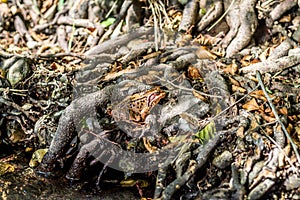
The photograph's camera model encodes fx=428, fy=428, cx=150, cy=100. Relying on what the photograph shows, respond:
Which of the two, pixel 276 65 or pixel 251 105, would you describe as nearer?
pixel 251 105

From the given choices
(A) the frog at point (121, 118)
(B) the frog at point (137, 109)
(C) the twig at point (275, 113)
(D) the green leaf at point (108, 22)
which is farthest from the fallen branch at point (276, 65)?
(D) the green leaf at point (108, 22)

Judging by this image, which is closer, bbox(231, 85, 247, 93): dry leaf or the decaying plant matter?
the decaying plant matter

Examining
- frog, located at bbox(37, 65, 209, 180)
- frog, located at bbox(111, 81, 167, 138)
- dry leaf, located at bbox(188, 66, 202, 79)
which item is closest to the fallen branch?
dry leaf, located at bbox(188, 66, 202, 79)

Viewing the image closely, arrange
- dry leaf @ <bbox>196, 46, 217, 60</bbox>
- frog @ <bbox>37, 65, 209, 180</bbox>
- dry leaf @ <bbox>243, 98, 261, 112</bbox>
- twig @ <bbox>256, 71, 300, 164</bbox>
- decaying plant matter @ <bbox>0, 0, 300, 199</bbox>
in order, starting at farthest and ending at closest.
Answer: dry leaf @ <bbox>196, 46, 217, 60</bbox> < frog @ <bbox>37, 65, 209, 180</bbox> < dry leaf @ <bbox>243, 98, 261, 112</bbox> < decaying plant matter @ <bbox>0, 0, 300, 199</bbox> < twig @ <bbox>256, 71, 300, 164</bbox>

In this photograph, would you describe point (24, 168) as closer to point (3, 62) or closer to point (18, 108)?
point (18, 108)

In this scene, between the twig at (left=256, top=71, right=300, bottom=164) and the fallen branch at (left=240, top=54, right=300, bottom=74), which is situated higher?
the fallen branch at (left=240, top=54, right=300, bottom=74)

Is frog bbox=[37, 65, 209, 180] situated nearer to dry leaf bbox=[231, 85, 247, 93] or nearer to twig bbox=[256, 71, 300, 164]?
dry leaf bbox=[231, 85, 247, 93]

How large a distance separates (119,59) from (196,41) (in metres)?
0.85

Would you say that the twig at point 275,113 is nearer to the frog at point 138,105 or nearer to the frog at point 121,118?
the frog at point 121,118

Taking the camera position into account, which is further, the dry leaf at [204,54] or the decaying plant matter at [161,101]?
the dry leaf at [204,54]

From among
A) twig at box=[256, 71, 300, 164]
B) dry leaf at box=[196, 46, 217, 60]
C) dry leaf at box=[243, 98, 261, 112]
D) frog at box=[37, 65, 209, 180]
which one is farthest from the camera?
dry leaf at box=[196, 46, 217, 60]

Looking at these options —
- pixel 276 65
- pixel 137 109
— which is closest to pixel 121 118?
pixel 137 109

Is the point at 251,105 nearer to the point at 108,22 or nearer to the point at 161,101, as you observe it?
the point at 161,101

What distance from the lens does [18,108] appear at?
14.0 ft
